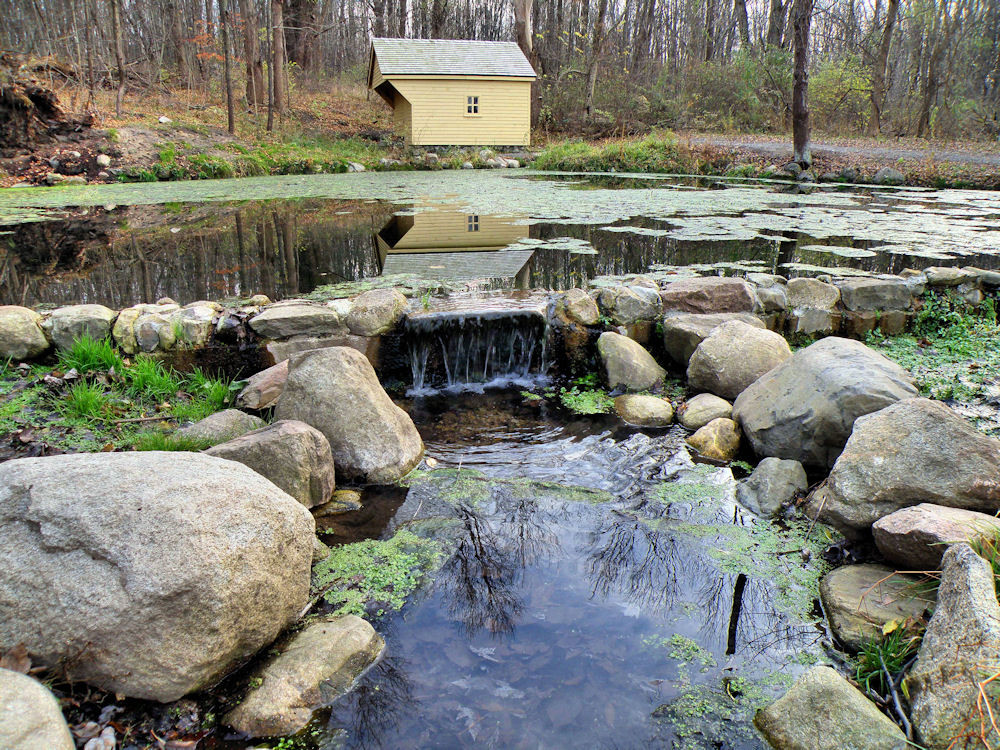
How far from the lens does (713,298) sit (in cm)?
545

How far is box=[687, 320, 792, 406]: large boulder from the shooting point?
178 inches

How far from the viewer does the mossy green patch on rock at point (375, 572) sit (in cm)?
270

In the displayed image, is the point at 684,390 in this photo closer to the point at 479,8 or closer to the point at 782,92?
the point at 782,92

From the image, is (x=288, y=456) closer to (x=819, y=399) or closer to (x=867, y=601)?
(x=867, y=601)

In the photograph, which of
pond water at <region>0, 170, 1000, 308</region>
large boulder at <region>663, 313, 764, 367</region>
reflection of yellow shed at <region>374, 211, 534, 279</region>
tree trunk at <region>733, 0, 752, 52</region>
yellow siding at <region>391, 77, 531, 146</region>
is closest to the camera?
large boulder at <region>663, 313, 764, 367</region>

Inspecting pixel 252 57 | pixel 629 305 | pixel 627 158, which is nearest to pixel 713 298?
pixel 629 305

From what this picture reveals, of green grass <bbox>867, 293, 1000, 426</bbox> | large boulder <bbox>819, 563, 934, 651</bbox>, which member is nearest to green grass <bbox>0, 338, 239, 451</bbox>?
large boulder <bbox>819, 563, 934, 651</bbox>

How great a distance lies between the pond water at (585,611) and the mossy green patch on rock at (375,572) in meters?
0.08

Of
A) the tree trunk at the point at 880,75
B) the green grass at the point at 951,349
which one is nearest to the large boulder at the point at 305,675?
the green grass at the point at 951,349

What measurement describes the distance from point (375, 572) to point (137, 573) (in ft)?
3.39

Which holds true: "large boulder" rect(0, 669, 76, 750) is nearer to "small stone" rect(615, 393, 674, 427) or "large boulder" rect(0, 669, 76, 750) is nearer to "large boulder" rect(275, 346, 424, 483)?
"large boulder" rect(275, 346, 424, 483)

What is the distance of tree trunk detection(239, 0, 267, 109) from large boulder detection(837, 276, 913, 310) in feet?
65.6

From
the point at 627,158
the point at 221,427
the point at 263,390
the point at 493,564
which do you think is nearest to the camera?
the point at 493,564

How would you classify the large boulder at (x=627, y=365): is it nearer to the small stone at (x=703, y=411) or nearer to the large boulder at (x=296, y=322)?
the small stone at (x=703, y=411)
